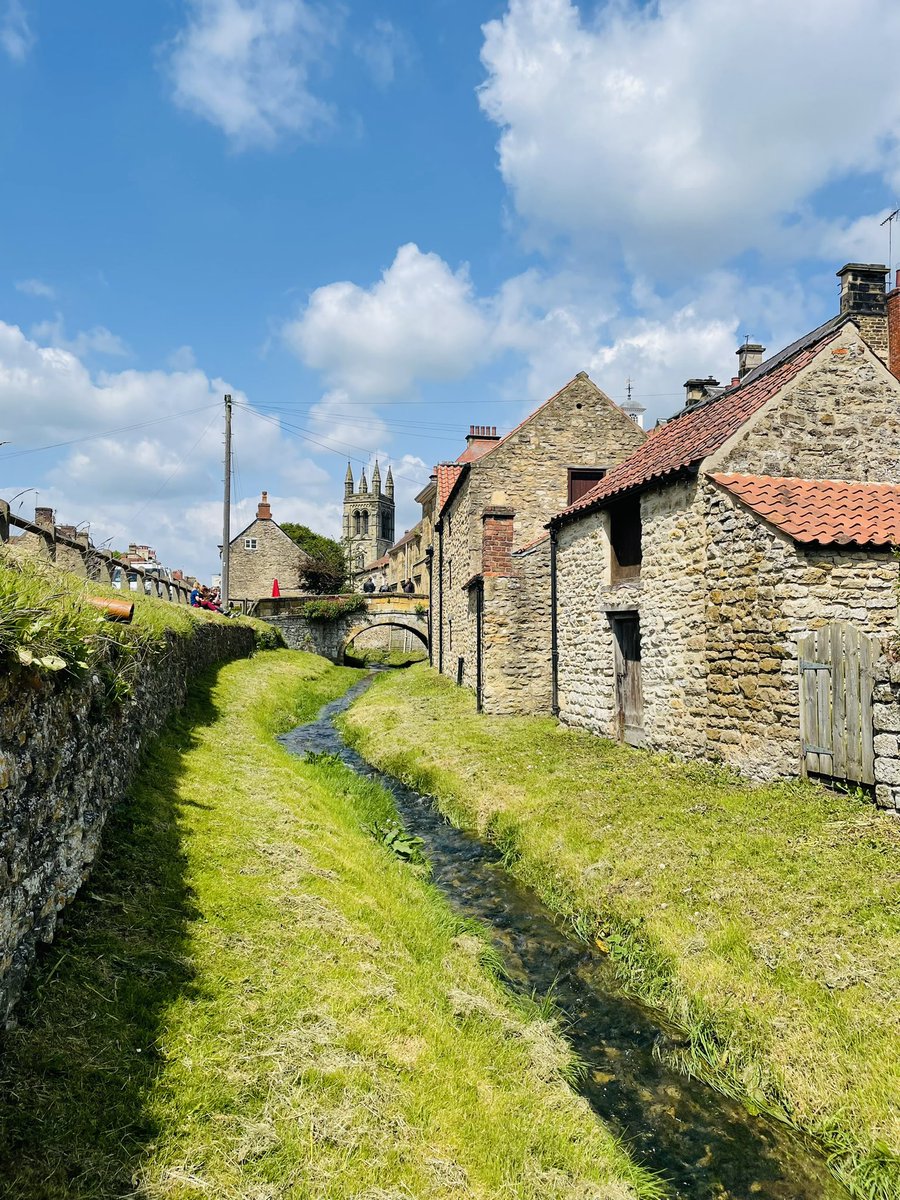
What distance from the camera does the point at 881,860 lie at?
24.6ft

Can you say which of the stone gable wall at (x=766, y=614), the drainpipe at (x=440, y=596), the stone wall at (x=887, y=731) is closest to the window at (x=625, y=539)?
the stone gable wall at (x=766, y=614)

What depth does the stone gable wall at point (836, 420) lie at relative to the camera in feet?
39.2

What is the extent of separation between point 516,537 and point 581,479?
10.9ft

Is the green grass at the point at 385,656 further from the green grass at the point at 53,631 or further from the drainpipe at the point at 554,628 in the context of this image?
the green grass at the point at 53,631

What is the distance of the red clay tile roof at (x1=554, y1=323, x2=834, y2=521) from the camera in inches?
482

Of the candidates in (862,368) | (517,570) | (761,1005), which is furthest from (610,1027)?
→ (517,570)

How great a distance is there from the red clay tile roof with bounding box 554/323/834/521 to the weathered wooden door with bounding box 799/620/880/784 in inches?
153

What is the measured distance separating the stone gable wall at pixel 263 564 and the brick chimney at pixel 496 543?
44534 mm

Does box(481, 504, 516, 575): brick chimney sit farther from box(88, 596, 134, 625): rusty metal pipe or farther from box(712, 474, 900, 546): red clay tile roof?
box(88, 596, 134, 625): rusty metal pipe

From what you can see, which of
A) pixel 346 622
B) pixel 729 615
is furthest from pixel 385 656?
pixel 729 615

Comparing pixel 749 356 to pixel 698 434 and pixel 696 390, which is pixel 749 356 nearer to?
pixel 696 390

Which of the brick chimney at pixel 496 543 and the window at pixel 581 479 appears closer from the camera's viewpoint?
the brick chimney at pixel 496 543

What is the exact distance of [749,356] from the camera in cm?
2606

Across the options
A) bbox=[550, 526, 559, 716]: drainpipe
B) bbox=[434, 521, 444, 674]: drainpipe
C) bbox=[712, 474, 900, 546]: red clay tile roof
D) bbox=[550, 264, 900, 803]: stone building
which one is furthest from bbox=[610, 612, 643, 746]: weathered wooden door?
bbox=[434, 521, 444, 674]: drainpipe
